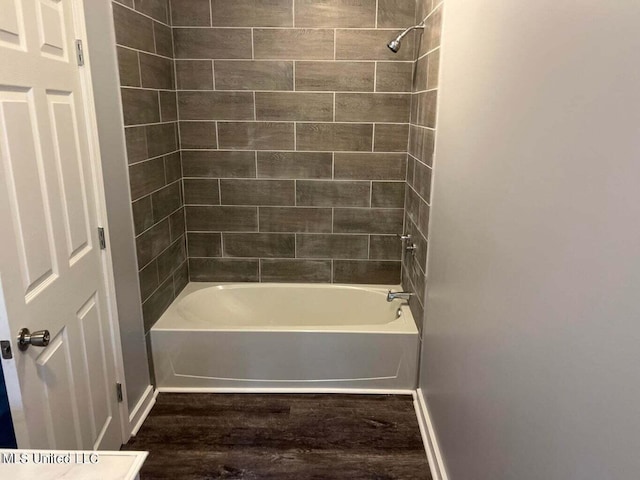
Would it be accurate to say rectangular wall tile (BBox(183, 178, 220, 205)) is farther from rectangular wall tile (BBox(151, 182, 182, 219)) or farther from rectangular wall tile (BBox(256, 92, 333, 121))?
rectangular wall tile (BBox(256, 92, 333, 121))

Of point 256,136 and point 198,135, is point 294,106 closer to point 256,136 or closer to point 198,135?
point 256,136

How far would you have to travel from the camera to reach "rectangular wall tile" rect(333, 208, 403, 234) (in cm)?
316

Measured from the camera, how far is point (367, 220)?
3174 millimetres

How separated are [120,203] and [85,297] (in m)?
0.50

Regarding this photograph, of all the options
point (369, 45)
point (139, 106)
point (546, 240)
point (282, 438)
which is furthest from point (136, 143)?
point (546, 240)

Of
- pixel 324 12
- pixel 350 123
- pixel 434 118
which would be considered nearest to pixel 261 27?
pixel 324 12

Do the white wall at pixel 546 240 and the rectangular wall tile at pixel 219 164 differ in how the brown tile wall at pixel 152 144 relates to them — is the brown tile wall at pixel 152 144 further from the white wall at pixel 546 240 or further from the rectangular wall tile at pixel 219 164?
the white wall at pixel 546 240

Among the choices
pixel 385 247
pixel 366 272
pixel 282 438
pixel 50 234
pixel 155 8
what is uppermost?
pixel 155 8

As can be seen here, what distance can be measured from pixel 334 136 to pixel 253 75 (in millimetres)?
624

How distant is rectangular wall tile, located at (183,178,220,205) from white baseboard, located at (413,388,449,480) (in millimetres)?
1768

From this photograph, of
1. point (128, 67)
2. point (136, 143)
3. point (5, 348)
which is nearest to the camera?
point (5, 348)

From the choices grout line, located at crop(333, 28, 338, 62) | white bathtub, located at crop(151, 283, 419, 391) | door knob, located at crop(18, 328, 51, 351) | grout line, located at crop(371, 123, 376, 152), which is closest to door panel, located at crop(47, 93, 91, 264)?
door knob, located at crop(18, 328, 51, 351)

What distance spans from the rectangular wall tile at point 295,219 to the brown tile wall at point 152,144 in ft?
1.85

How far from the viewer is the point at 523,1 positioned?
120cm
